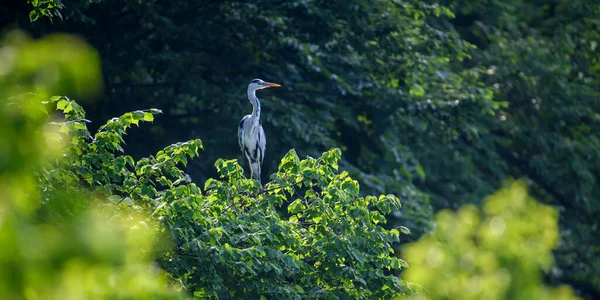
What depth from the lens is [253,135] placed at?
1157cm

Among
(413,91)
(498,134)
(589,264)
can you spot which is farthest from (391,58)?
(589,264)

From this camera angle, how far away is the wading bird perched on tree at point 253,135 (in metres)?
11.6

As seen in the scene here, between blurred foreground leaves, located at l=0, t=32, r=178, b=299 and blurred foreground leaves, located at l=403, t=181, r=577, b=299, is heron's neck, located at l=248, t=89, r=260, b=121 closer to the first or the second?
blurred foreground leaves, located at l=403, t=181, r=577, b=299

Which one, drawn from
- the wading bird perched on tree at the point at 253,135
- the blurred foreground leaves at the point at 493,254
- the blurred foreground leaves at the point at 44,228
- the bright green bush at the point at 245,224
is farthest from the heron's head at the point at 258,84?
the blurred foreground leaves at the point at 44,228

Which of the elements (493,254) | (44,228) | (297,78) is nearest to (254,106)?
(297,78)

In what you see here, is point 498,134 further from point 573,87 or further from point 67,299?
point 67,299

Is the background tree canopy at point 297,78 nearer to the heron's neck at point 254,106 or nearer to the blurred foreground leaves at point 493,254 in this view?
the heron's neck at point 254,106

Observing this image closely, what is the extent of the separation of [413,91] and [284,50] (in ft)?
7.24

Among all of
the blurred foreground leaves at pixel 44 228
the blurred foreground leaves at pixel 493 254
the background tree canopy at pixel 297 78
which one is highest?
the blurred foreground leaves at pixel 44 228

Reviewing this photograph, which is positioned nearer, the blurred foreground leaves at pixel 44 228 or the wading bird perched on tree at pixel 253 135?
the blurred foreground leaves at pixel 44 228

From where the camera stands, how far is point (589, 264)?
704 inches

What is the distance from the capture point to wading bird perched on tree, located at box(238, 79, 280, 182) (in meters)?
11.6

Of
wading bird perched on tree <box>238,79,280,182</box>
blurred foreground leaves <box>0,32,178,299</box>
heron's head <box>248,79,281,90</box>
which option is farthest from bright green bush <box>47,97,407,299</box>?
blurred foreground leaves <box>0,32,178,299</box>

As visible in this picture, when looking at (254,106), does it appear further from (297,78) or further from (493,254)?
(493,254)
